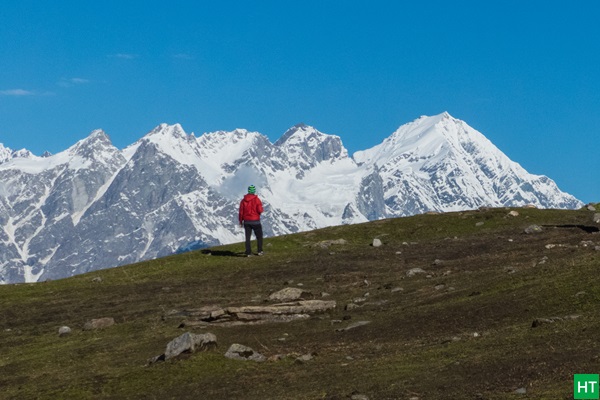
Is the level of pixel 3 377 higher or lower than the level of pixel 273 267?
lower

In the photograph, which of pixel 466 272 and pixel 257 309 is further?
pixel 466 272

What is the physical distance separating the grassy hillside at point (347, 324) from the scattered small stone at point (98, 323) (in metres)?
0.47

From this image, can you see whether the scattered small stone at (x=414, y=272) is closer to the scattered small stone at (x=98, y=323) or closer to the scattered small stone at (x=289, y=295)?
the scattered small stone at (x=289, y=295)

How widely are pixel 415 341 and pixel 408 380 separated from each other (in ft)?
19.1

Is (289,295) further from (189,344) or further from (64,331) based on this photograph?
(189,344)

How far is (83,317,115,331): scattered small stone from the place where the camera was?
41031 mm

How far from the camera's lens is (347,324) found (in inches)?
1462

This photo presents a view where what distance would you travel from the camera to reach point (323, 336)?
35562 millimetres

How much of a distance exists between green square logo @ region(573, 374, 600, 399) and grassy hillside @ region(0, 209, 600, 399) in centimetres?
29

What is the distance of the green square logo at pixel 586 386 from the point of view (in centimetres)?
2189

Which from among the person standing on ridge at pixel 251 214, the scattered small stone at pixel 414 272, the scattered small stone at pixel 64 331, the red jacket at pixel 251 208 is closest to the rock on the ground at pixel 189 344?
the scattered small stone at pixel 64 331

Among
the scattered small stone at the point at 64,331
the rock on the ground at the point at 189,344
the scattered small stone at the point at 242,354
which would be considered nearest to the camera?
the scattered small stone at the point at 242,354

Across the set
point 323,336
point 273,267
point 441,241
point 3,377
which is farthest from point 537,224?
point 3,377

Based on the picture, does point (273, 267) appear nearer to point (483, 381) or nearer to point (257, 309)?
point (257, 309)
